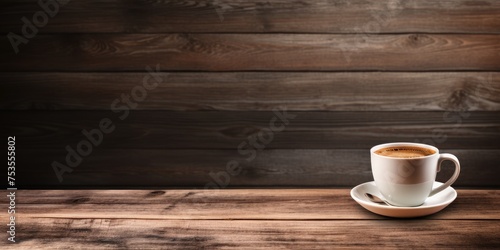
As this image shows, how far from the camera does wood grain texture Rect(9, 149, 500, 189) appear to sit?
1706 millimetres

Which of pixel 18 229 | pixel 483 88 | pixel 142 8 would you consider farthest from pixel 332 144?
pixel 18 229

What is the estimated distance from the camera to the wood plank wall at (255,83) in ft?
5.36

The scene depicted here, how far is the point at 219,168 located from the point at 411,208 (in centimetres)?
107

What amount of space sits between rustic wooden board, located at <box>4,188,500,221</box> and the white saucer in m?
0.01

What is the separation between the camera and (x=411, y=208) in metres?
0.70

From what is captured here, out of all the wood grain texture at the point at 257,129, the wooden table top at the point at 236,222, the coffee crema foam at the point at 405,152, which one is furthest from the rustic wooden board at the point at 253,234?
the wood grain texture at the point at 257,129

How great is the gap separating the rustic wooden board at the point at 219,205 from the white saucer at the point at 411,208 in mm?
12

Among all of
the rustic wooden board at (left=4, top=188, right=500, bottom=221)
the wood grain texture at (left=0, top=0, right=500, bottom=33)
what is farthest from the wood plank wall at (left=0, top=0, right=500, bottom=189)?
the rustic wooden board at (left=4, top=188, right=500, bottom=221)

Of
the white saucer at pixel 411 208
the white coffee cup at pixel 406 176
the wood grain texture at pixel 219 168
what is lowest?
the wood grain texture at pixel 219 168

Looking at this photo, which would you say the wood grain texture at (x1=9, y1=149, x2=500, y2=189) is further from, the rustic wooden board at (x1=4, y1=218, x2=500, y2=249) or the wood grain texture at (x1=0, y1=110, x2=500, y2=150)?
the rustic wooden board at (x1=4, y1=218, x2=500, y2=249)

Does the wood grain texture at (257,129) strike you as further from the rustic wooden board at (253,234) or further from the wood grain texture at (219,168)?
the rustic wooden board at (253,234)

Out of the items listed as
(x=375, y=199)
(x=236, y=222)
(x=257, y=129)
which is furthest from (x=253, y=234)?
(x=257, y=129)

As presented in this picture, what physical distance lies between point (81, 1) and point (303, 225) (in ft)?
4.17

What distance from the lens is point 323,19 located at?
5.35 ft
